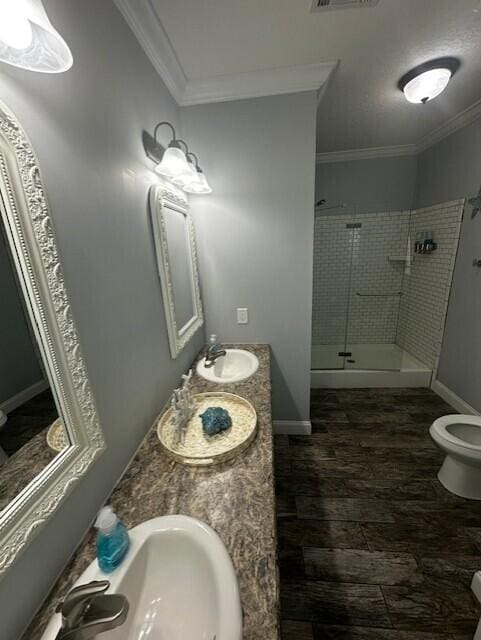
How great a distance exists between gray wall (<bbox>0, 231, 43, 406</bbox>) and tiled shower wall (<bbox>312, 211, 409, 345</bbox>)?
307cm

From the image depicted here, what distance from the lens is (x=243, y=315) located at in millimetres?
1883

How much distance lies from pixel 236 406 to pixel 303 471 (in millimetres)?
983

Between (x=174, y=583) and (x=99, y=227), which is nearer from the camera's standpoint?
(x=174, y=583)

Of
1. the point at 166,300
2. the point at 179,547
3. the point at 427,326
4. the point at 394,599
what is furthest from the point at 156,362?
the point at 427,326

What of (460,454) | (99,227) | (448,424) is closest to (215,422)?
(99,227)

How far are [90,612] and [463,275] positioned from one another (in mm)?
3034

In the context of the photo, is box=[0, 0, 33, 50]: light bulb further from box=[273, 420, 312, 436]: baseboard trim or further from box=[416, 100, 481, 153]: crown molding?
box=[416, 100, 481, 153]: crown molding

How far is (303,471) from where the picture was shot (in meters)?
1.78

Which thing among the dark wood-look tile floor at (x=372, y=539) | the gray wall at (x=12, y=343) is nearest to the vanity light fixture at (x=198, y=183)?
the gray wall at (x=12, y=343)

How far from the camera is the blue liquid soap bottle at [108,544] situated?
0.59m

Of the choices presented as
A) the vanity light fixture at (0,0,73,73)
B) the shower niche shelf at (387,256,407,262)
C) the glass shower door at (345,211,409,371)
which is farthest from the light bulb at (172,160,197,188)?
the shower niche shelf at (387,256,407,262)

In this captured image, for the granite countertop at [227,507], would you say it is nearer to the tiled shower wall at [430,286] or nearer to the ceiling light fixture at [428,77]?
the ceiling light fixture at [428,77]

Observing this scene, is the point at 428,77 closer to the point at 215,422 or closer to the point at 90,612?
the point at 215,422

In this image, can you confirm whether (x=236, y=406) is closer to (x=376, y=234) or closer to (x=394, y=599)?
(x=394, y=599)
